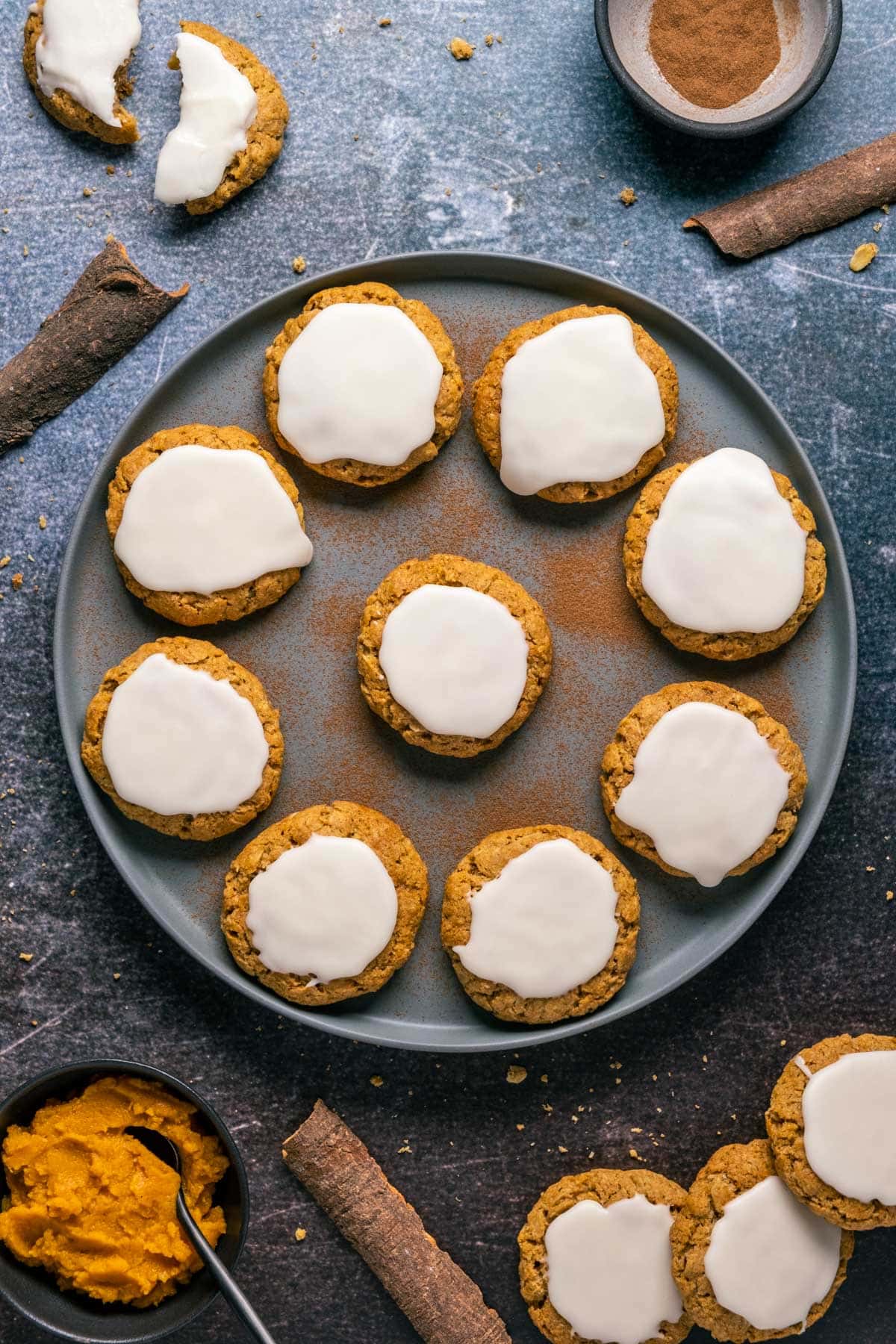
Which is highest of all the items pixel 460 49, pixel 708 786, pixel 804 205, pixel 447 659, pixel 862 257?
pixel 460 49

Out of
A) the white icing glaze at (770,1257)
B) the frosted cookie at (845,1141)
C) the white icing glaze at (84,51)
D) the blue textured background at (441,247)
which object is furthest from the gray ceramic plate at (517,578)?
the white icing glaze at (84,51)

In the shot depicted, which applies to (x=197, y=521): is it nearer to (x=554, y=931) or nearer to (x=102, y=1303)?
(x=554, y=931)

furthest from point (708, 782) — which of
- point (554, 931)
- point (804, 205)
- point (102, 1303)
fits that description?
point (102, 1303)

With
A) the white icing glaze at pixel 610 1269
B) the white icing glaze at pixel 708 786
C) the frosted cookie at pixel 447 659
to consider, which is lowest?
the white icing glaze at pixel 610 1269

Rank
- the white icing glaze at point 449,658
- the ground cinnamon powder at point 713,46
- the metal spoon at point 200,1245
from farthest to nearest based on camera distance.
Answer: the ground cinnamon powder at point 713,46 → the white icing glaze at point 449,658 → the metal spoon at point 200,1245

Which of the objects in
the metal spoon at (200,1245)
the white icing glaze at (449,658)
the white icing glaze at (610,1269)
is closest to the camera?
the metal spoon at (200,1245)

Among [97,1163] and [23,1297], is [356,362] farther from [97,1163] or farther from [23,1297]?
[23,1297]

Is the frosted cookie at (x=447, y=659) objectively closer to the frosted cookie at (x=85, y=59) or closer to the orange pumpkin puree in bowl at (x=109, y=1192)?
the orange pumpkin puree in bowl at (x=109, y=1192)
